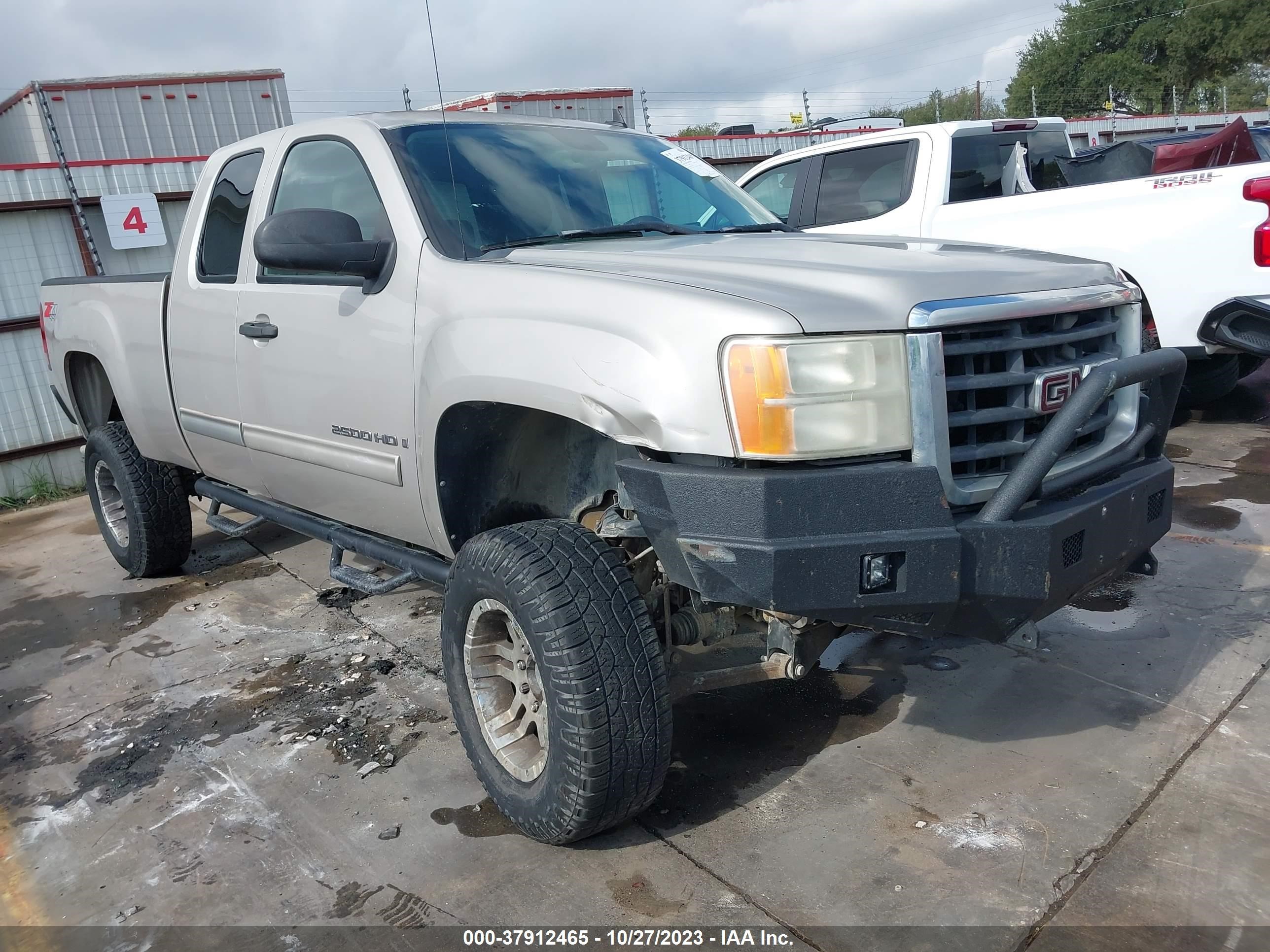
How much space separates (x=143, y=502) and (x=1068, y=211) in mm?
5355

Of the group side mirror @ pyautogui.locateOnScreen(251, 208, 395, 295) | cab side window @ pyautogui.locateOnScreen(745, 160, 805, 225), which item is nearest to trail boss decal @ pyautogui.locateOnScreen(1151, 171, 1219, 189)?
cab side window @ pyautogui.locateOnScreen(745, 160, 805, 225)

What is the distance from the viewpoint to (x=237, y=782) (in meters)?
3.21

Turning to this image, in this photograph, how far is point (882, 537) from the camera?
218 centimetres

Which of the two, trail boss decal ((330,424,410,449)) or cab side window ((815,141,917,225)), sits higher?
cab side window ((815,141,917,225))

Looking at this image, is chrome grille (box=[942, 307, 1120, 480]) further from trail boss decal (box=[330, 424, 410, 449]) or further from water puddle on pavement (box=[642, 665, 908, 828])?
trail boss decal (box=[330, 424, 410, 449])

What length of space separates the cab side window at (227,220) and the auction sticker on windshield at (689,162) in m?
1.57

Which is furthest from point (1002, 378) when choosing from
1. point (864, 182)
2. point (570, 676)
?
point (864, 182)

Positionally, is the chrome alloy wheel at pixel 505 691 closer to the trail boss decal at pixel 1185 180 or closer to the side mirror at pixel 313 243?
the side mirror at pixel 313 243

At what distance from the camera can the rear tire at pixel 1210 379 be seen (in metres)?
6.61

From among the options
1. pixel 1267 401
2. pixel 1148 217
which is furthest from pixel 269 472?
pixel 1267 401

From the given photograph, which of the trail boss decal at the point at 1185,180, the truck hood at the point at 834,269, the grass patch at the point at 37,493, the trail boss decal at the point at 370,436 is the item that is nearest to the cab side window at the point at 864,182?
the trail boss decal at the point at 1185,180

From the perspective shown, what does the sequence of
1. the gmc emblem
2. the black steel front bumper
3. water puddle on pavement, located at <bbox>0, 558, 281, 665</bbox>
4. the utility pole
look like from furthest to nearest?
the utility pole < water puddle on pavement, located at <bbox>0, 558, 281, 665</bbox> < the gmc emblem < the black steel front bumper

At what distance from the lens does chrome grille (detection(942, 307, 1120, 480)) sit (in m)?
2.32

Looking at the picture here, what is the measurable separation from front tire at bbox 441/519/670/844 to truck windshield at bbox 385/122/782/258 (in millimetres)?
967
